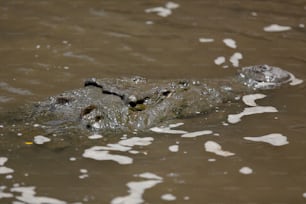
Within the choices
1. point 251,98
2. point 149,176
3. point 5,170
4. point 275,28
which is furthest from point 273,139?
point 275,28

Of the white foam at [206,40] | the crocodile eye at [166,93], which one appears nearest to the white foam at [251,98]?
the crocodile eye at [166,93]

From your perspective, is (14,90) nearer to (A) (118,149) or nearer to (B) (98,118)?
(B) (98,118)

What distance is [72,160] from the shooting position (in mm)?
5191

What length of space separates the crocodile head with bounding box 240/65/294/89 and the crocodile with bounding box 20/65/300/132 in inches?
24.2

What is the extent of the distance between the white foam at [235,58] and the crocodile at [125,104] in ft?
4.59

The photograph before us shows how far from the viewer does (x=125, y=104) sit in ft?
18.7

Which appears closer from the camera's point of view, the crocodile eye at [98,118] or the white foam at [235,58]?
the crocodile eye at [98,118]

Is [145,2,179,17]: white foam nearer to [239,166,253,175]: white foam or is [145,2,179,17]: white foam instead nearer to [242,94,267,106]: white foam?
Answer: [242,94,267,106]: white foam

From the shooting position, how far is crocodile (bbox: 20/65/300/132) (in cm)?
561

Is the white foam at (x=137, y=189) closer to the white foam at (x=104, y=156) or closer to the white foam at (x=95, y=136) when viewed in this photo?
the white foam at (x=104, y=156)

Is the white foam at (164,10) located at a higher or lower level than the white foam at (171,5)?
lower

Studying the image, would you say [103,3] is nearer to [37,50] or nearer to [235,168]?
[37,50]

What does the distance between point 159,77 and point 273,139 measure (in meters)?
1.90

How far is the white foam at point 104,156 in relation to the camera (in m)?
5.21
